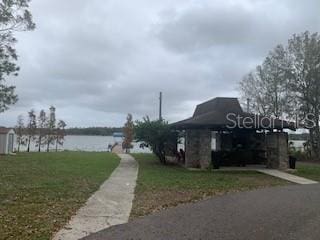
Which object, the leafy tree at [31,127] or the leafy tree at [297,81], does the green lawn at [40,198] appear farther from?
the leafy tree at [31,127]

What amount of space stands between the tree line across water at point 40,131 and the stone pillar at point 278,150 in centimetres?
3159

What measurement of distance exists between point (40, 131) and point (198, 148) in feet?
106

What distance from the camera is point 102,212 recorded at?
10.0 metres

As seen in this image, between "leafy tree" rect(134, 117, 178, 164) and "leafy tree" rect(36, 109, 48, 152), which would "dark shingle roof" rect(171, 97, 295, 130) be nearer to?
"leafy tree" rect(134, 117, 178, 164)

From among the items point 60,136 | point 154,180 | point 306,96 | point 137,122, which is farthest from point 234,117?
point 60,136

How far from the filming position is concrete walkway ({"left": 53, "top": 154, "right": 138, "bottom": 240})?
8.16m

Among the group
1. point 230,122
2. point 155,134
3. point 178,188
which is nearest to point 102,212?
point 178,188

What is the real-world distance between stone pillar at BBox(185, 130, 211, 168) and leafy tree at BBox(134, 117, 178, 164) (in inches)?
93.2

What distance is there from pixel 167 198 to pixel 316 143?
85.6ft

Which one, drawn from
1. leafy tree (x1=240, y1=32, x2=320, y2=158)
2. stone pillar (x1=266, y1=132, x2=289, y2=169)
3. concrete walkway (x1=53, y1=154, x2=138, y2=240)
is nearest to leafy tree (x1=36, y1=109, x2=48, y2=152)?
leafy tree (x1=240, y1=32, x2=320, y2=158)

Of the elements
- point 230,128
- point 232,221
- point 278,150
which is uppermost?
point 230,128

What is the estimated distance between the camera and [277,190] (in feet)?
46.8

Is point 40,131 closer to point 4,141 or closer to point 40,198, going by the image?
point 4,141

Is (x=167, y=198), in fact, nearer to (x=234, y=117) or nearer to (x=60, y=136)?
(x=234, y=117)
